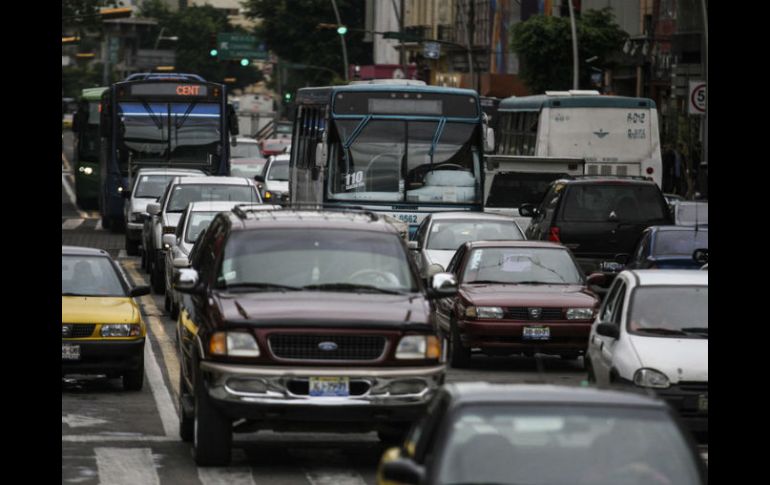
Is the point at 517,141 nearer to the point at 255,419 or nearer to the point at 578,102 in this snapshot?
the point at 578,102

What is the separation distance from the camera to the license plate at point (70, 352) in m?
17.5

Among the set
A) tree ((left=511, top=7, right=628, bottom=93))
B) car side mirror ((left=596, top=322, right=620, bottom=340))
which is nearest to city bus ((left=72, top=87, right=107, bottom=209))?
tree ((left=511, top=7, right=628, bottom=93))

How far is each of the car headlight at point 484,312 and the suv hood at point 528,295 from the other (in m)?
0.06

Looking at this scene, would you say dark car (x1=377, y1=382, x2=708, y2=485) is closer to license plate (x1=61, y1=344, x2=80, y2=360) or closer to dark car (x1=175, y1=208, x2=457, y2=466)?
dark car (x1=175, y1=208, x2=457, y2=466)

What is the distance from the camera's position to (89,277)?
743 inches

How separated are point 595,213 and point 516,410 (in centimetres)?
2050

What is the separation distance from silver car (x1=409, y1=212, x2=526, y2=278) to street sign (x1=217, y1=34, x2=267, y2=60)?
324ft

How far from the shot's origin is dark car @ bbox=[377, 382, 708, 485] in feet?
25.5

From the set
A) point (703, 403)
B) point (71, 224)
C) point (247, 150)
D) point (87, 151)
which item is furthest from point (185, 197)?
point (247, 150)

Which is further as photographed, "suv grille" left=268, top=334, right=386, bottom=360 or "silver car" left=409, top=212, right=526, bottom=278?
"silver car" left=409, top=212, right=526, bottom=278

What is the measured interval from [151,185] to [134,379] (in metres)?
20.5

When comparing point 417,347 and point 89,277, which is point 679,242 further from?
point 417,347
